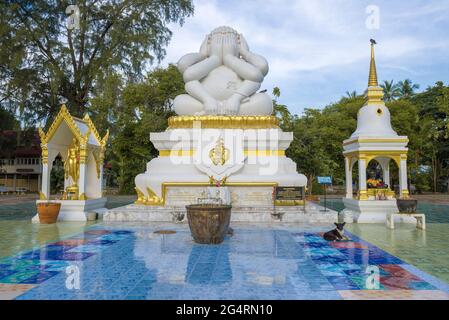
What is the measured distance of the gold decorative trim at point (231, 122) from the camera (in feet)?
42.9

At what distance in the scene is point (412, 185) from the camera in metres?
30.4

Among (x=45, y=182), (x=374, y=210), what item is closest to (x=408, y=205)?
(x=374, y=210)

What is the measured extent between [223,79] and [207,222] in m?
8.67

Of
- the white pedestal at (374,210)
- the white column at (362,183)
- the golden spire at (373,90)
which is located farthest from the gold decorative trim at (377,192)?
the golden spire at (373,90)

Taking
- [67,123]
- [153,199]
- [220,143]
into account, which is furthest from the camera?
[220,143]

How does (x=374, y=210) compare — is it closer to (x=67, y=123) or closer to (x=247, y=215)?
(x=247, y=215)

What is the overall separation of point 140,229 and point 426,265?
22.3 ft

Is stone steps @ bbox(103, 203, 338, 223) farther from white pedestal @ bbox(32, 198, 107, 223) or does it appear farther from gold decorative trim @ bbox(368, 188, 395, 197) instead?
gold decorative trim @ bbox(368, 188, 395, 197)

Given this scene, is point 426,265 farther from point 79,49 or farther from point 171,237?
point 79,49

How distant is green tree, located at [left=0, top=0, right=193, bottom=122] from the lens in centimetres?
1833

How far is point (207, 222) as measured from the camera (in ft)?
24.5

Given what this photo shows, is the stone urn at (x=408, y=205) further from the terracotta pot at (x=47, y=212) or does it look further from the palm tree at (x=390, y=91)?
the palm tree at (x=390, y=91)

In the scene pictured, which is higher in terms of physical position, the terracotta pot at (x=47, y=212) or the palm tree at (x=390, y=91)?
the palm tree at (x=390, y=91)

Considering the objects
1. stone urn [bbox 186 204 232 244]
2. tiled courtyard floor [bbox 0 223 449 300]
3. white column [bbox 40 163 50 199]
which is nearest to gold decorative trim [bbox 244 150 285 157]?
tiled courtyard floor [bbox 0 223 449 300]
